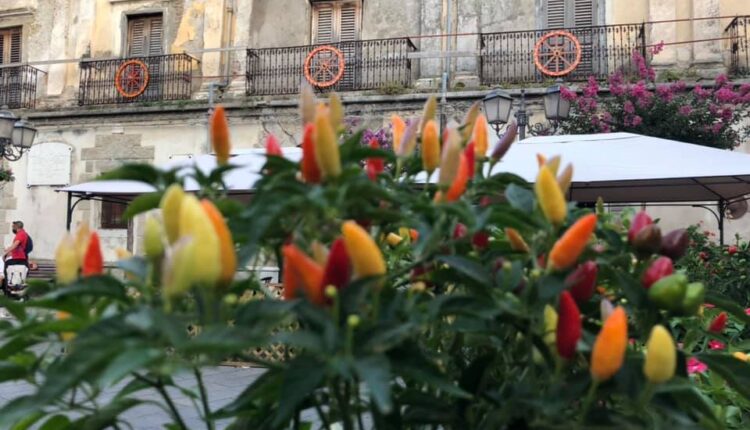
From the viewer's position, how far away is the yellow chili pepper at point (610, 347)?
78 centimetres

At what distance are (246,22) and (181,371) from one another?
16.7m

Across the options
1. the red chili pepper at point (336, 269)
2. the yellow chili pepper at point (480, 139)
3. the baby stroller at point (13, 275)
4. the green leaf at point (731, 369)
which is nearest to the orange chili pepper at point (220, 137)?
the red chili pepper at point (336, 269)

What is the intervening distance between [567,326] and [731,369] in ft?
0.93

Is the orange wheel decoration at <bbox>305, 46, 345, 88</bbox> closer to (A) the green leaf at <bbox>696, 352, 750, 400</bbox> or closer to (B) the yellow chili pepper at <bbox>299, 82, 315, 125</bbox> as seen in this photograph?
(B) the yellow chili pepper at <bbox>299, 82, 315, 125</bbox>

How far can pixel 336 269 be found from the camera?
2.59 feet

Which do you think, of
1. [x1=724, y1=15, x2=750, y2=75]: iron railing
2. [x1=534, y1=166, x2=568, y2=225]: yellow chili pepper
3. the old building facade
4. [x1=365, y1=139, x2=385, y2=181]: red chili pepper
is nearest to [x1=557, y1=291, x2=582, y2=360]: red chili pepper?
[x1=534, y1=166, x2=568, y2=225]: yellow chili pepper

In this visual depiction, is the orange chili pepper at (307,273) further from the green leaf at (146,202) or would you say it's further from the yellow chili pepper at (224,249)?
the green leaf at (146,202)

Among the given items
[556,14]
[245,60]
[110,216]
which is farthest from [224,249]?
[110,216]

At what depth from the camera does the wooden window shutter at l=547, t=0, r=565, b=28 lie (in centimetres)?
1526

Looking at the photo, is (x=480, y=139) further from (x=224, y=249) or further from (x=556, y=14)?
(x=556, y=14)

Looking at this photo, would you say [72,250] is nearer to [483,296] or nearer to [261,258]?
[261,258]

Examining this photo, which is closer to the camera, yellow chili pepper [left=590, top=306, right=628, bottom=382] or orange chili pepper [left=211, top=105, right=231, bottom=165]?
yellow chili pepper [left=590, top=306, right=628, bottom=382]

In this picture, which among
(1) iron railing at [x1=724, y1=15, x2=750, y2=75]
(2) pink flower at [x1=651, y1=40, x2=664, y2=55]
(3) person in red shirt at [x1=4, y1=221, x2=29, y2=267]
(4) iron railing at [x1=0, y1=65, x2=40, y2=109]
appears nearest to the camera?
(3) person in red shirt at [x1=4, y1=221, x2=29, y2=267]

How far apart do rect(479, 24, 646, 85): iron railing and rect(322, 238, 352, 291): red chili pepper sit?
14356 millimetres
